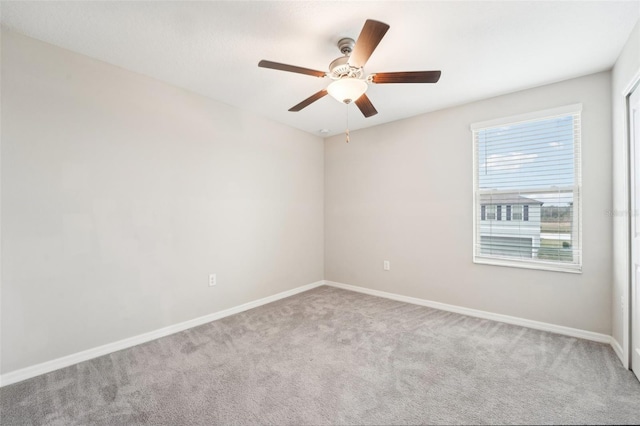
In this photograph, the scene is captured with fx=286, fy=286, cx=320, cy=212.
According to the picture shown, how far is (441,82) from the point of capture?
9.18 feet

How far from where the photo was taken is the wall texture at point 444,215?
262 cm

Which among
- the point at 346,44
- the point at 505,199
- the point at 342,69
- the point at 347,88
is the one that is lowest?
the point at 505,199

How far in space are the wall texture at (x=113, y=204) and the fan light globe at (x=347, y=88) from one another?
1744mm

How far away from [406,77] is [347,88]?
0.41 metres

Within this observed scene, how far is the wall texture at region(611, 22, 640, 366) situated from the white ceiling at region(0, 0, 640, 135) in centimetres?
17

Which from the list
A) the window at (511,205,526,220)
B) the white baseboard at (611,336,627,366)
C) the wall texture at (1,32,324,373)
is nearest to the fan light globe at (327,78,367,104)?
the wall texture at (1,32,324,373)

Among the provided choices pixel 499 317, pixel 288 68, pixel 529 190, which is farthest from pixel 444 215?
pixel 288 68

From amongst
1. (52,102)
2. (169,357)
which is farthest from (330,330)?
(52,102)

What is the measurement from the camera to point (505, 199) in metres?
3.15

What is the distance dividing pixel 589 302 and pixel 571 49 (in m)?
2.22

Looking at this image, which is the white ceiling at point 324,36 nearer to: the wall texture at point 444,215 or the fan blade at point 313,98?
the fan blade at point 313,98

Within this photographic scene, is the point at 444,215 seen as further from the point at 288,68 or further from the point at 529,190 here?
the point at 288,68

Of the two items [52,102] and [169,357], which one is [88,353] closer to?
[169,357]

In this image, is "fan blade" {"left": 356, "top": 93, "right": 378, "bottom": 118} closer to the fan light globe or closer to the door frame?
the fan light globe
